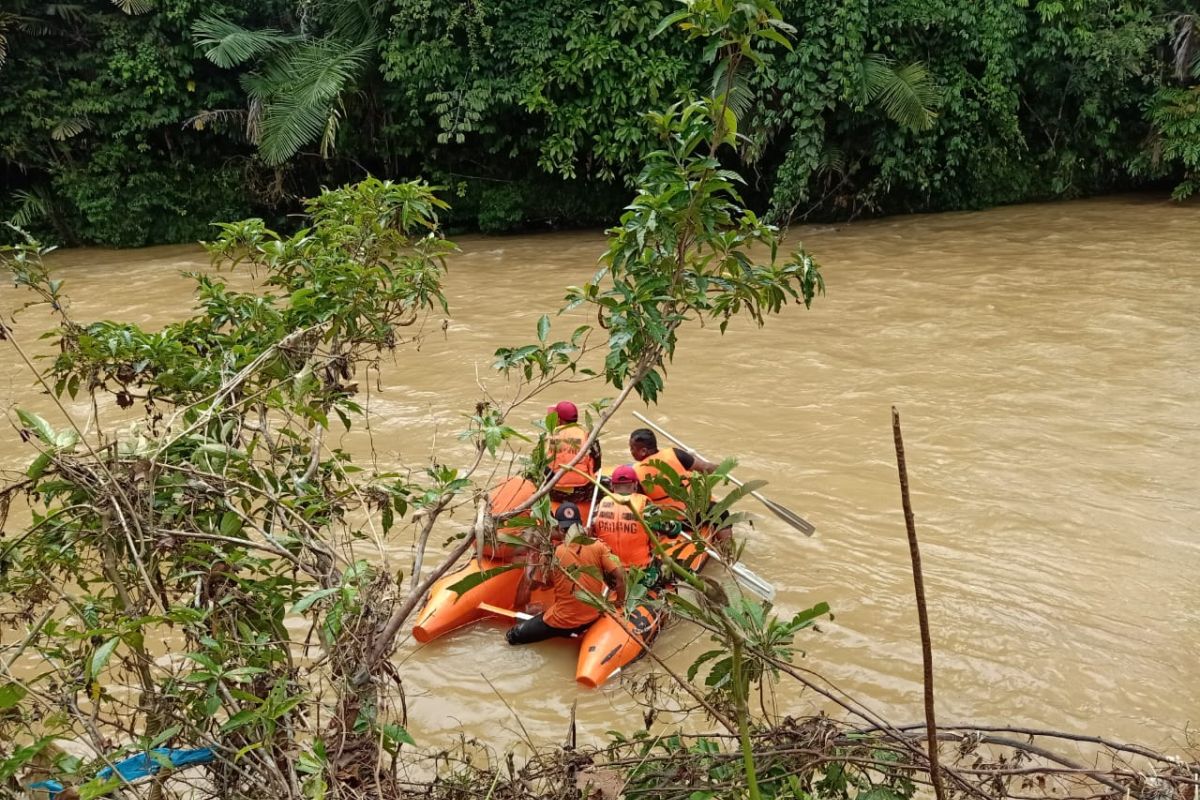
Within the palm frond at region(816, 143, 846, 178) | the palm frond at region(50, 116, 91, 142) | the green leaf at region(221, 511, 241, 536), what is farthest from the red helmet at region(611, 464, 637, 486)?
the palm frond at region(50, 116, 91, 142)

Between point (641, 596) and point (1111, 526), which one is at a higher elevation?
point (641, 596)

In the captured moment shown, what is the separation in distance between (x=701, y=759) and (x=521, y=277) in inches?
411

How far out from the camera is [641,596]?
2.26 meters

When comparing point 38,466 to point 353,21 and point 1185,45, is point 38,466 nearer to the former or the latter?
point 353,21

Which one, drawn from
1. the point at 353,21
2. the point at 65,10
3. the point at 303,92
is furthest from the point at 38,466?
the point at 65,10

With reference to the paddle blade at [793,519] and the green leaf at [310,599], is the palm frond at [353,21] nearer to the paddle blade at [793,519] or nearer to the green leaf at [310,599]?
the paddle blade at [793,519]

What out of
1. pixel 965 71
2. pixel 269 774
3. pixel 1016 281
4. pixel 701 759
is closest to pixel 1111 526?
pixel 701 759

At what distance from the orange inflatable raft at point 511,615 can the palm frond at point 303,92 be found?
9313 millimetres

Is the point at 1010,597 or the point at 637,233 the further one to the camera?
the point at 1010,597

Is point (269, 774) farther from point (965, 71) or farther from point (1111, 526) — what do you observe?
point (965, 71)

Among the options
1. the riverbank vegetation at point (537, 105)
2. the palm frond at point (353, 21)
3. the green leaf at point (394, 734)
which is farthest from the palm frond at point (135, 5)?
the green leaf at point (394, 734)

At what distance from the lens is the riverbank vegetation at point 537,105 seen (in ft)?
42.2

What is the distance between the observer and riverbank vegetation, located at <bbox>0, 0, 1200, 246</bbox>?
12859mm

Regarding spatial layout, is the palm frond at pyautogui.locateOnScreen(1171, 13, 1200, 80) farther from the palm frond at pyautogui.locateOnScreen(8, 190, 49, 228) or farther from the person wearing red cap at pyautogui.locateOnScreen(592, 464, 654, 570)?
the palm frond at pyautogui.locateOnScreen(8, 190, 49, 228)
